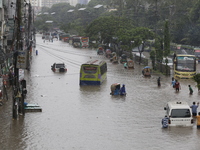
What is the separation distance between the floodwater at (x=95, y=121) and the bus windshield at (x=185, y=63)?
4.88m

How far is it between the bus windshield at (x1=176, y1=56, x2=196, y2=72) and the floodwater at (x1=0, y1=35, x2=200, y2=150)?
488cm

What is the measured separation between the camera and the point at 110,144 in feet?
72.9

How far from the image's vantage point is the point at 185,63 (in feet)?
171

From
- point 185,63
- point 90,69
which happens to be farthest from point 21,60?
point 185,63

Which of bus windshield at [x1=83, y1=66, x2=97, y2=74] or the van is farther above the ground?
bus windshield at [x1=83, y1=66, x2=97, y2=74]

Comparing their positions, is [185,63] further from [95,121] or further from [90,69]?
[95,121]

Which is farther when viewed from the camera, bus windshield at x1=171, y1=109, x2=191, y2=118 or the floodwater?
bus windshield at x1=171, y1=109, x2=191, y2=118

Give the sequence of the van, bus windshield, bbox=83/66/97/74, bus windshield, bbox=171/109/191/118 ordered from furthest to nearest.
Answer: bus windshield, bbox=83/66/97/74, bus windshield, bbox=171/109/191/118, the van

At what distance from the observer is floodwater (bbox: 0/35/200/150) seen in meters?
22.4

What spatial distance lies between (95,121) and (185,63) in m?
26.3

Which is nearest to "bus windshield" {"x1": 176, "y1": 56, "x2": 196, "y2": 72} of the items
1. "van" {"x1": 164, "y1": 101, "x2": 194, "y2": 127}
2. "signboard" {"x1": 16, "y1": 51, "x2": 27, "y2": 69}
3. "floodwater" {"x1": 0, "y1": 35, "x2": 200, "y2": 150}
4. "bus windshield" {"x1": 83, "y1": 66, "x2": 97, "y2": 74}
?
"floodwater" {"x1": 0, "y1": 35, "x2": 200, "y2": 150}

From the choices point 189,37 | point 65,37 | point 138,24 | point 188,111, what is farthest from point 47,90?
point 65,37

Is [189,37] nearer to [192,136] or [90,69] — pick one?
[90,69]

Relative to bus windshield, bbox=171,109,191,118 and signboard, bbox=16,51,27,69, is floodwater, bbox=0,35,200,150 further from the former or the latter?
signboard, bbox=16,51,27,69
